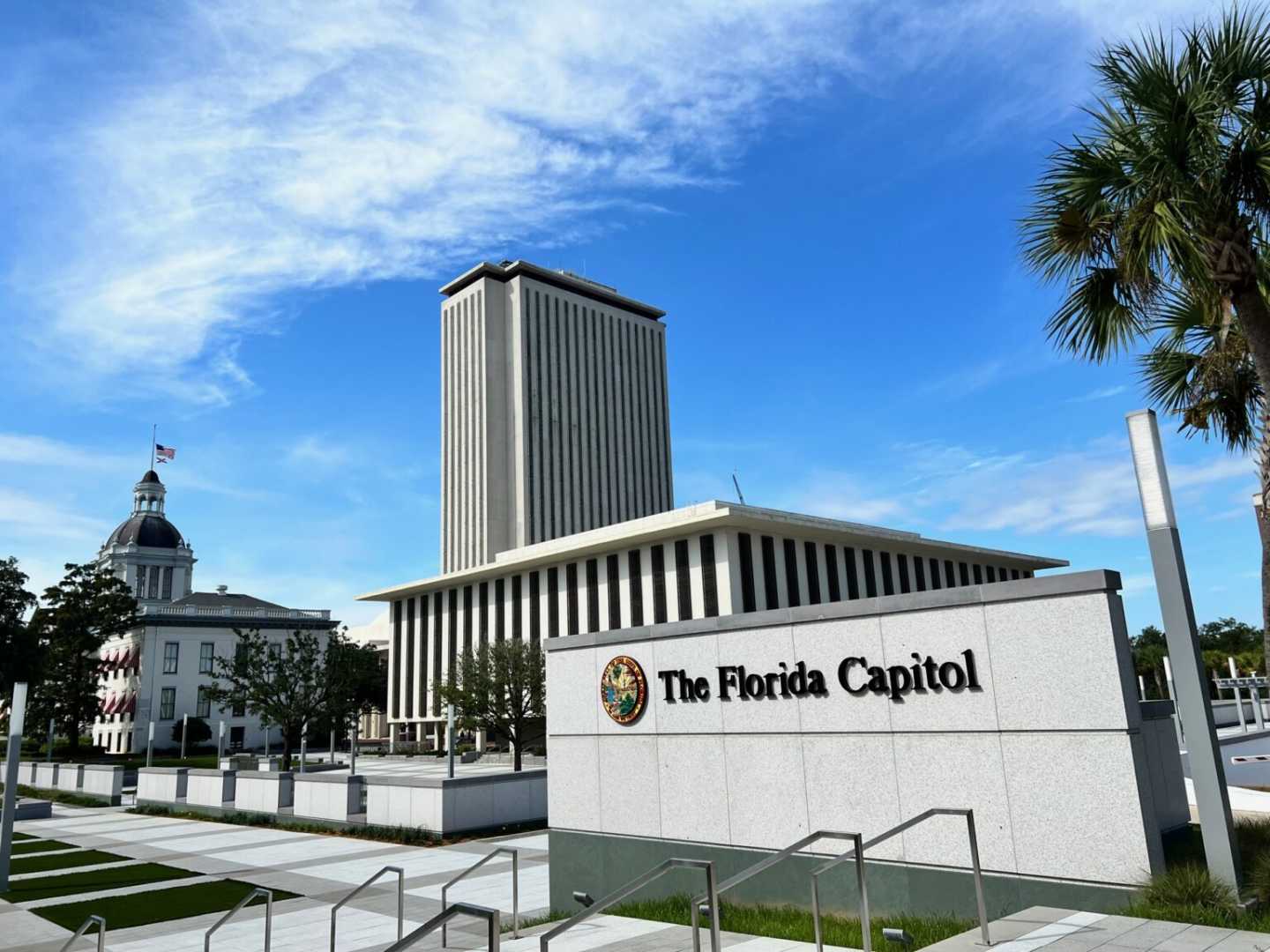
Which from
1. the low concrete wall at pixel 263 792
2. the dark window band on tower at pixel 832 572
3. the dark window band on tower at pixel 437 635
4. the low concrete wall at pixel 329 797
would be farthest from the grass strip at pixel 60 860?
the dark window band on tower at pixel 437 635

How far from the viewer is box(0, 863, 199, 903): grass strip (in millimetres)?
18958

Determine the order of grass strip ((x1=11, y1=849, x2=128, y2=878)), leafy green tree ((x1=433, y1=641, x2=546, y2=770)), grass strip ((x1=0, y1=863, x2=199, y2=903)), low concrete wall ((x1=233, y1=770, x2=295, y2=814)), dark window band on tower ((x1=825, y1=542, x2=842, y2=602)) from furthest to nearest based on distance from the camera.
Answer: dark window band on tower ((x1=825, y1=542, x2=842, y2=602)) < leafy green tree ((x1=433, y1=641, x2=546, y2=770)) < low concrete wall ((x1=233, y1=770, x2=295, y2=814)) < grass strip ((x1=11, y1=849, x2=128, y2=878)) < grass strip ((x1=0, y1=863, x2=199, y2=903))

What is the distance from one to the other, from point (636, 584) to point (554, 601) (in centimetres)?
745

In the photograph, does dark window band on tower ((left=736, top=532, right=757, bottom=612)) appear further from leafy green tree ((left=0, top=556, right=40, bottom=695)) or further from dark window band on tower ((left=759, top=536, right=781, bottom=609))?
leafy green tree ((left=0, top=556, right=40, bottom=695))

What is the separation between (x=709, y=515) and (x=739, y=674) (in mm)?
32542

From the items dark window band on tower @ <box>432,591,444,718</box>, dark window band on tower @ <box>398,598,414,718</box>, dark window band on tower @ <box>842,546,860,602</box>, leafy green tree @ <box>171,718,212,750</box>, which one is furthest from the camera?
leafy green tree @ <box>171,718,212,750</box>

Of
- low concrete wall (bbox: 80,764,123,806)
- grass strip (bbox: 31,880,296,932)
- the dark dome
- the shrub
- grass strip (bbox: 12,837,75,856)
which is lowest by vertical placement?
grass strip (bbox: 12,837,75,856)

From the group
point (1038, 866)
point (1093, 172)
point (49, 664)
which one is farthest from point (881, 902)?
point (49, 664)

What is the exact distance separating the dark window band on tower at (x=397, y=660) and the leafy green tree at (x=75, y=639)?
23.9 m

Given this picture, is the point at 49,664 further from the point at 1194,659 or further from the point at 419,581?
the point at 1194,659

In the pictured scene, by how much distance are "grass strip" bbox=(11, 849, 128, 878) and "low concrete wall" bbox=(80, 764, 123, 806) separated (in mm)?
16144

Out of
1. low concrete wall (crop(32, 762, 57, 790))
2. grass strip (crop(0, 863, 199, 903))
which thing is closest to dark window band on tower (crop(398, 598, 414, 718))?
low concrete wall (crop(32, 762, 57, 790))

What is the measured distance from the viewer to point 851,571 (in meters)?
52.7

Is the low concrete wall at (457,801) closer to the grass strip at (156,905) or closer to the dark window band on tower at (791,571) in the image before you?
the grass strip at (156,905)
